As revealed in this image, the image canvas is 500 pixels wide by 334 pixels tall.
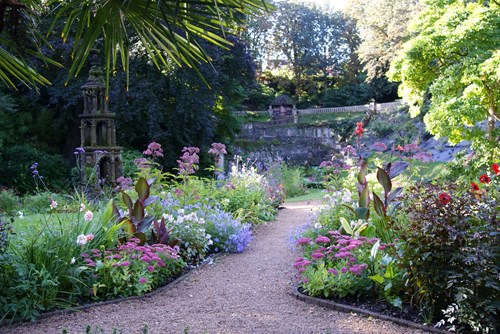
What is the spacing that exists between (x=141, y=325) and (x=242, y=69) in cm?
1584

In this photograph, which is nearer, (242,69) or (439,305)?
(439,305)

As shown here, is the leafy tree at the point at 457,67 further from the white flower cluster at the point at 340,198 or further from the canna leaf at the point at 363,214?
the canna leaf at the point at 363,214

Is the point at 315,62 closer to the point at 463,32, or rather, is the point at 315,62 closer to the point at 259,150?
the point at 259,150

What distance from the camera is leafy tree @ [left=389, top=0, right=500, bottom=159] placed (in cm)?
894

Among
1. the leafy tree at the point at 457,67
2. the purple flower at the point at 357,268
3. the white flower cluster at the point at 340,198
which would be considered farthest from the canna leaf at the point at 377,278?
the leafy tree at the point at 457,67

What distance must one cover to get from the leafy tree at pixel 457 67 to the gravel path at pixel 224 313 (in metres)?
5.00

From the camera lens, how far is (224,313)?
13.7 feet

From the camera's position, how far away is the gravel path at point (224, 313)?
3723 millimetres

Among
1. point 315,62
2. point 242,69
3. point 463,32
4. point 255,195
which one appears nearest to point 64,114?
point 242,69

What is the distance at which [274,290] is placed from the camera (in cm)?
497

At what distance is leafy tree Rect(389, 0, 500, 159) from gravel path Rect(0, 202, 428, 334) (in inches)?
197

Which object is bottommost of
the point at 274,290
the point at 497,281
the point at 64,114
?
the point at 274,290

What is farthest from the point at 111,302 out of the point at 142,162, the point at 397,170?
the point at 397,170

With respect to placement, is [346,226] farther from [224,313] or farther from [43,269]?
A: [43,269]
